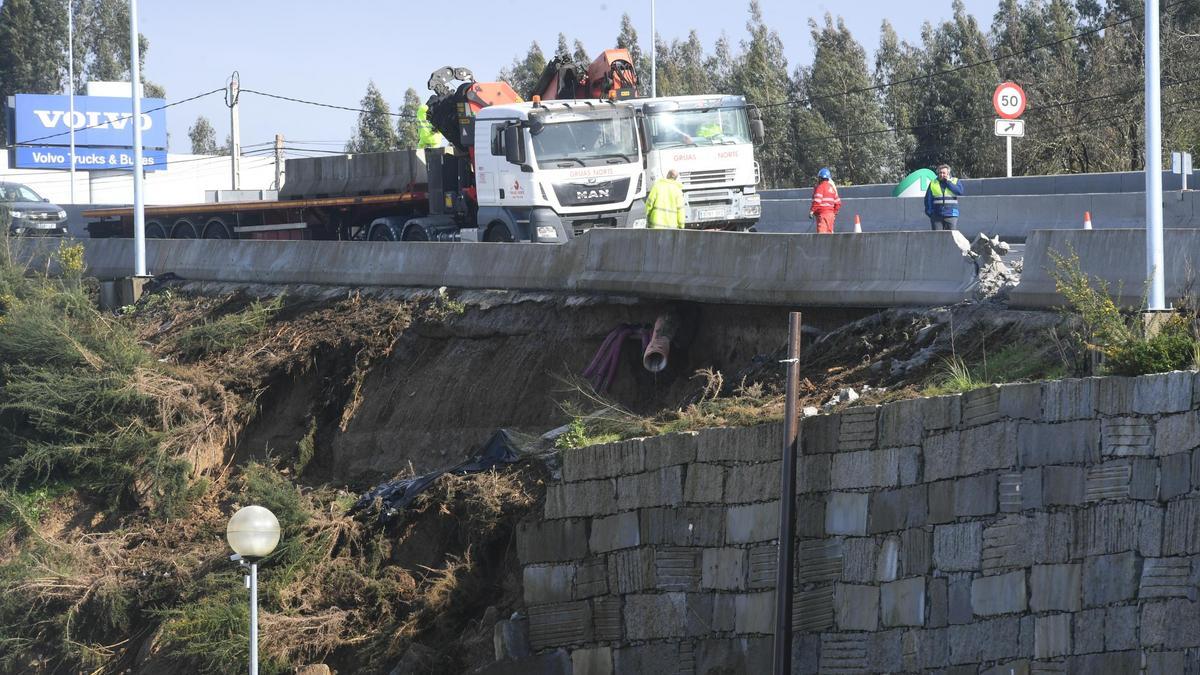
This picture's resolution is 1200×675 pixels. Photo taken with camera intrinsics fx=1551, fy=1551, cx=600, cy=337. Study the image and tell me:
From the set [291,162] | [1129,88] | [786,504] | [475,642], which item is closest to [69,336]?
[291,162]

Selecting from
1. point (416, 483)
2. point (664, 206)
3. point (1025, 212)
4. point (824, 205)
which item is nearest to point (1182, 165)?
point (1025, 212)

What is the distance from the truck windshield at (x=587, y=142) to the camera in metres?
22.3

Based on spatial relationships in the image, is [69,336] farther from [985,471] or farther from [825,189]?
[985,471]

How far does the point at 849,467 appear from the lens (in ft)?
33.3

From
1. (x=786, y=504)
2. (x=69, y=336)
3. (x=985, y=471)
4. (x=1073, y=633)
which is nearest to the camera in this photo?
(x=1073, y=633)

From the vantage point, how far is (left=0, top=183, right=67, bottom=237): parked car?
3659cm

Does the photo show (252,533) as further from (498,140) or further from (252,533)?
(498,140)

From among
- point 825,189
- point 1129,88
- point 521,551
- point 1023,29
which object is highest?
point 1023,29

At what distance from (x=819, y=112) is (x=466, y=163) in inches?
1229

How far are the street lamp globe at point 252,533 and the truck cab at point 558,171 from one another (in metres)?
10.2

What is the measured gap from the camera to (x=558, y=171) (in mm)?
22234

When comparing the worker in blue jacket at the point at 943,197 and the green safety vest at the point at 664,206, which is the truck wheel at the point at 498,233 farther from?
the worker in blue jacket at the point at 943,197

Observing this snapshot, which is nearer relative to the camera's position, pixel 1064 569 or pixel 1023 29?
pixel 1064 569

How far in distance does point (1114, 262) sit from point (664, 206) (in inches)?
353
